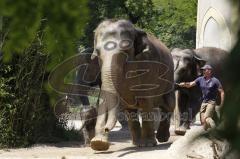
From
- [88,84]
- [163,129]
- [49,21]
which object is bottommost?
[163,129]

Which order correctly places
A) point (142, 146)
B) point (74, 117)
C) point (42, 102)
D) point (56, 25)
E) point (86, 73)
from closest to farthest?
1. point (56, 25)
2. point (142, 146)
3. point (86, 73)
4. point (42, 102)
5. point (74, 117)

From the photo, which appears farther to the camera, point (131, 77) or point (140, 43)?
point (140, 43)

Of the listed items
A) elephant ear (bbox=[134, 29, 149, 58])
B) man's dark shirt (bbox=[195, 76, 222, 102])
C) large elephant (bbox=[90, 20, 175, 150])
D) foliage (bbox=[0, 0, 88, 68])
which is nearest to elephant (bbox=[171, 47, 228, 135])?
large elephant (bbox=[90, 20, 175, 150])

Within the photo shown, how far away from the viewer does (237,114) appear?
53.2 inches

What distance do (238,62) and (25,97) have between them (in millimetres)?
14175

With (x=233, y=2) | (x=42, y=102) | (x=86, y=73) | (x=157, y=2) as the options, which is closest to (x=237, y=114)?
(x=233, y=2)

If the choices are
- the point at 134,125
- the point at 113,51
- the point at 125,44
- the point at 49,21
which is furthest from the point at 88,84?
the point at 49,21

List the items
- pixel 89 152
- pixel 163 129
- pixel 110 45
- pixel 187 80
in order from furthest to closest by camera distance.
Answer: pixel 187 80 < pixel 163 129 < pixel 89 152 < pixel 110 45

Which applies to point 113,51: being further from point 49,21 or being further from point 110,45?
point 49,21

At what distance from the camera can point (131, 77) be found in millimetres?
13352

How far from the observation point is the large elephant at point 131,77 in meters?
12.5

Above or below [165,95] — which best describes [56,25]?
above

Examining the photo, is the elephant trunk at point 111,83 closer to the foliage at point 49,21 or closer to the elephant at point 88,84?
the elephant at point 88,84

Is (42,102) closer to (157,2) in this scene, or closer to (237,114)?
(237,114)
